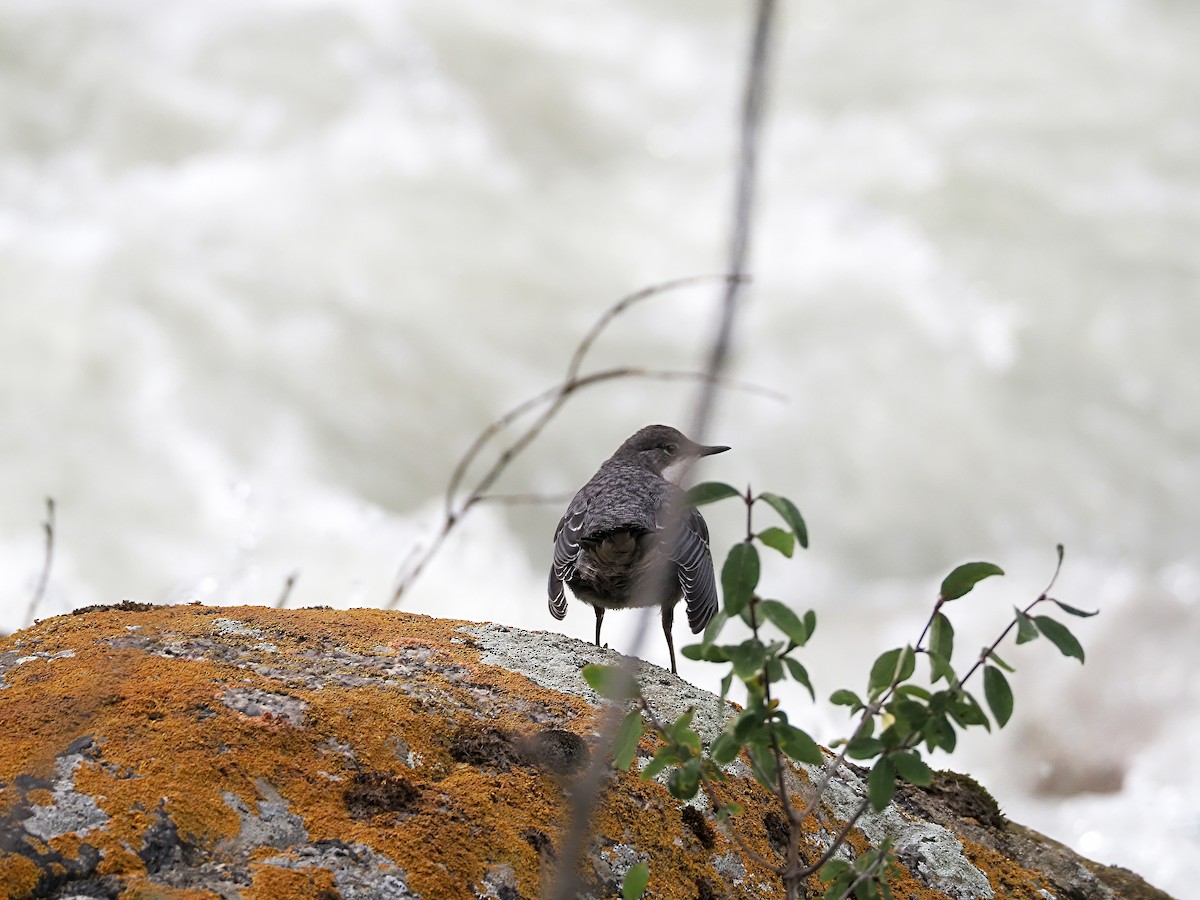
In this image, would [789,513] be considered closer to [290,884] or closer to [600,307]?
[290,884]

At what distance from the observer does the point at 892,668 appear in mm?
2867

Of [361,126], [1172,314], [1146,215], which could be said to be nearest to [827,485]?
[1172,314]

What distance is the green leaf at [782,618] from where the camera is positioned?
100 inches

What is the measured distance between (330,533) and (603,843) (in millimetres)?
8358

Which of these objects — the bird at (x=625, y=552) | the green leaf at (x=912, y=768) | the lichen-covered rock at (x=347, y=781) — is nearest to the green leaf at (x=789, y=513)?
the green leaf at (x=912, y=768)

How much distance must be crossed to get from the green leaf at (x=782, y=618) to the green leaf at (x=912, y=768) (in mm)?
433

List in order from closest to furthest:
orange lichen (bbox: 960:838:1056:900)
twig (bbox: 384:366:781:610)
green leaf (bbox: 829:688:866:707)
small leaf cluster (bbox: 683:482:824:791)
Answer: twig (bbox: 384:366:781:610)
small leaf cluster (bbox: 683:482:824:791)
green leaf (bbox: 829:688:866:707)
orange lichen (bbox: 960:838:1056:900)

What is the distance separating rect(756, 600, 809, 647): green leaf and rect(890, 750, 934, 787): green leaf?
433mm

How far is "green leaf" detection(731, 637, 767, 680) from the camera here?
2.63 meters

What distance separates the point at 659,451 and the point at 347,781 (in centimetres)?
346

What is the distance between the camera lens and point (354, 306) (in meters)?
Result: 13.8

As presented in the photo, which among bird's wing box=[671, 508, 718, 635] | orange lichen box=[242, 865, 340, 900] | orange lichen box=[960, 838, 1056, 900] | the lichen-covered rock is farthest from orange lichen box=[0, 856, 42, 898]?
bird's wing box=[671, 508, 718, 635]

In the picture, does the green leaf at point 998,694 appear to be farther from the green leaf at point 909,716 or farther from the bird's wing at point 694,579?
the bird's wing at point 694,579

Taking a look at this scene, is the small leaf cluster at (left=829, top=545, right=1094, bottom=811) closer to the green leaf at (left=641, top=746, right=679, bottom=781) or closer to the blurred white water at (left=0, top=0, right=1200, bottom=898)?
the green leaf at (left=641, top=746, right=679, bottom=781)
